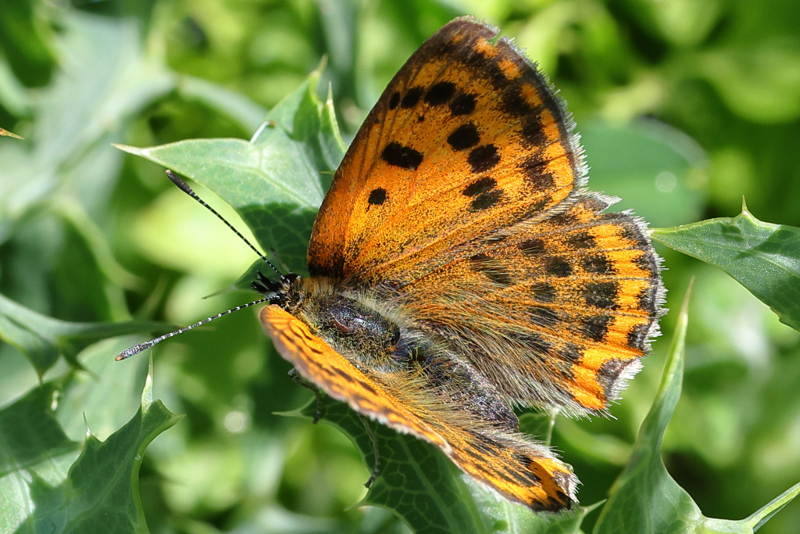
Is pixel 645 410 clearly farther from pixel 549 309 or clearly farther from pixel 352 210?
pixel 352 210

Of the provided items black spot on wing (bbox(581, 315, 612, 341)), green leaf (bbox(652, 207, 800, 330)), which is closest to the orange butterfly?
black spot on wing (bbox(581, 315, 612, 341))

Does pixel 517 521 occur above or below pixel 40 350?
above

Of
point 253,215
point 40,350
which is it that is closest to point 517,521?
point 253,215

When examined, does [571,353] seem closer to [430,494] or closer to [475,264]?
[475,264]

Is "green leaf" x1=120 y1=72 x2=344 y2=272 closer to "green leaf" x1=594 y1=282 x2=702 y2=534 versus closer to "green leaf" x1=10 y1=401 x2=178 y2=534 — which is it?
"green leaf" x1=10 y1=401 x2=178 y2=534

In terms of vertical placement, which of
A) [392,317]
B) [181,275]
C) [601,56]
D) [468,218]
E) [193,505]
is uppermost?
[601,56]

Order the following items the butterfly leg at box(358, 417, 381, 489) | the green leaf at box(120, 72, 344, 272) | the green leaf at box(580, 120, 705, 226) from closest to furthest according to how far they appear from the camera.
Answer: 1. the butterfly leg at box(358, 417, 381, 489)
2. the green leaf at box(120, 72, 344, 272)
3. the green leaf at box(580, 120, 705, 226)
